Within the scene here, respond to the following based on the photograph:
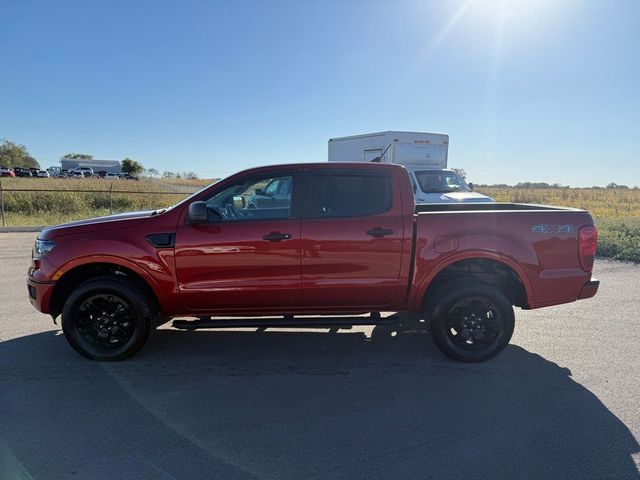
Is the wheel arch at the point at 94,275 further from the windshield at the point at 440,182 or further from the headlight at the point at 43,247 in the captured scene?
the windshield at the point at 440,182

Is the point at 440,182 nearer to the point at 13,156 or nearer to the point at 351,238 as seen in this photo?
the point at 351,238

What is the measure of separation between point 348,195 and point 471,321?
69.0 inches

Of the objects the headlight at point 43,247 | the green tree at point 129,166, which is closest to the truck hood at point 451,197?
the headlight at point 43,247

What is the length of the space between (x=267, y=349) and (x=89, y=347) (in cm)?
174

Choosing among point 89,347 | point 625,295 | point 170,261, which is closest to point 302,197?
point 170,261

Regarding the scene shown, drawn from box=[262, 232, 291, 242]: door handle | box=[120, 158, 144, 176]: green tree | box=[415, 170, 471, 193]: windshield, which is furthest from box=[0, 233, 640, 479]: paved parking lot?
box=[120, 158, 144, 176]: green tree

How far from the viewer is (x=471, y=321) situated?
4230mm

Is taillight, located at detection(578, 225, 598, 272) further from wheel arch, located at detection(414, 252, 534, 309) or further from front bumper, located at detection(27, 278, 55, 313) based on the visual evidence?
front bumper, located at detection(27, 278, 55, 313)

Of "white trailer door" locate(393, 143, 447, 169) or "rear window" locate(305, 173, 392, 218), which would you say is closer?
"rear window" locate(305, 173, 392, 218)

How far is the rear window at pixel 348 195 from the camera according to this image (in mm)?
4141

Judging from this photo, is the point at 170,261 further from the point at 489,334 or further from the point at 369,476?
the point at 489,334

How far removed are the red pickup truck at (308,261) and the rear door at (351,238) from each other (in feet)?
0.04

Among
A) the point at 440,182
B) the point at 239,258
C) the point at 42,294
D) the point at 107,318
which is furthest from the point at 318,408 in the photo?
the point at 440,182

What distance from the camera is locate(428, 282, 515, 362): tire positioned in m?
4.14
